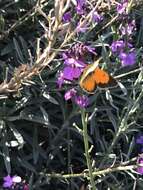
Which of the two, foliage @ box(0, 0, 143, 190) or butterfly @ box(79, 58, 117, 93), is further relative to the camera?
foliage @ box(0, 0, 143, 190)

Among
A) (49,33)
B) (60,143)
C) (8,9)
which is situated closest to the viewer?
(49,33)

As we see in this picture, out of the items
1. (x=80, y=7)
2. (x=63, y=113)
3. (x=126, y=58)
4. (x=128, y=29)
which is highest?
(x=80, y=7)

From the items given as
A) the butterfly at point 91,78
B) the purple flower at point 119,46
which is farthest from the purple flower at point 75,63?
the purple flower at point 119,46

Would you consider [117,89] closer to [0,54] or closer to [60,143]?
[60,143]

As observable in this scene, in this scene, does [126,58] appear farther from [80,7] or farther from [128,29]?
[80,7]

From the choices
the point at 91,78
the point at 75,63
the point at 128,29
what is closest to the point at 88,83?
the point at 91,78

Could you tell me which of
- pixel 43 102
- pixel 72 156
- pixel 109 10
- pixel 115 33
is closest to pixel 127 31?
pixel 115 33

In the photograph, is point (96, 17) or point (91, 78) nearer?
point (91, 78)

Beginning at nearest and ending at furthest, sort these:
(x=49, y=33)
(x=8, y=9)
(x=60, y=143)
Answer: (x=49, y=33) → (x=60, y=143) → (x=8, y=9)

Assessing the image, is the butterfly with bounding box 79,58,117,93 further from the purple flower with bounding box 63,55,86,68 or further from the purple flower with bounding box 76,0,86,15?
the purple flower with bounding box 76,0,86,15

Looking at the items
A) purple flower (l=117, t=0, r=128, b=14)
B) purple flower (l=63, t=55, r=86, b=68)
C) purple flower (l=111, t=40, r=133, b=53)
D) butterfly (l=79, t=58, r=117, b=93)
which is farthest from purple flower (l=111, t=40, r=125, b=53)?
butterfly (l=79, t=58, r=117, b=93)

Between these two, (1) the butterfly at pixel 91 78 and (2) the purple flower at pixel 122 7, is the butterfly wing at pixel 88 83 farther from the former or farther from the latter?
(2) the purple flower at pixel 122 7
